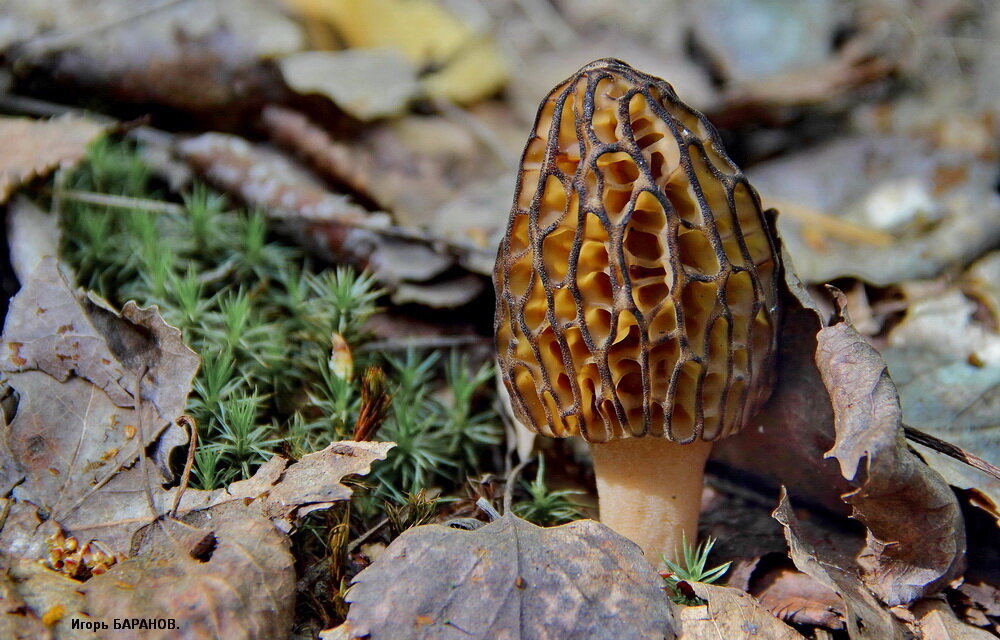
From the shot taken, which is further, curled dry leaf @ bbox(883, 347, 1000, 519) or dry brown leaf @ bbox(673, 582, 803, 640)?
curled dry leaf @ bbox(883, 347, 1000, 519)

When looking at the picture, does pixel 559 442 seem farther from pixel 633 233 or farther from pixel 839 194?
pixel 839 194

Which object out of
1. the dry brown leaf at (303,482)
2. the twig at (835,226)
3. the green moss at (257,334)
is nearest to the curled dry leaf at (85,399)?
the green moss at (257,334)

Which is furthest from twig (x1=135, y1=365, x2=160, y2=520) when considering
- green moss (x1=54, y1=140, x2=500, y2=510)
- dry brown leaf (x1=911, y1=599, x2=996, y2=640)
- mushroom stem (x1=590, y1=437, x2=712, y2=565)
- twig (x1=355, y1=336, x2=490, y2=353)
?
dry brown leaf (x1=911, y1=599, x2=996, y2=640)

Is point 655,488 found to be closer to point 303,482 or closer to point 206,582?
point 303,482

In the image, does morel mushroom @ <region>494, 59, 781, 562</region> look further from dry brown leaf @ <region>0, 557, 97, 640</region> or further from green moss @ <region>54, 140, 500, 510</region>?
dry brown leaf @ <region>0, 557, 97, 640</region>

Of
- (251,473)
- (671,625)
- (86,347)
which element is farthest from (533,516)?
(86,347)
